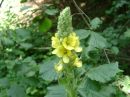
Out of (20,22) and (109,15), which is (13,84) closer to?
(109,15)

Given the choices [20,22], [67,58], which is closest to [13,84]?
[67,58]

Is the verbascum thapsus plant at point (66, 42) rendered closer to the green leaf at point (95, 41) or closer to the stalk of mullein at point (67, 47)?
the stalk of mullein at point (67, 47)

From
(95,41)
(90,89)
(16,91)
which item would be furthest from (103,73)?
(16,91)

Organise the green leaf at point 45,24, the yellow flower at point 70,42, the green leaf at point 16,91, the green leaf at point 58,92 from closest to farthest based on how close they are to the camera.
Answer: the yellow flower at point 70,42, the green leaf at point 58,92, the green leaf at point 45,24, the green leaf at point 16,91

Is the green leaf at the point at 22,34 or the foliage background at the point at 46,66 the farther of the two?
the green leaf at the point at 22,34

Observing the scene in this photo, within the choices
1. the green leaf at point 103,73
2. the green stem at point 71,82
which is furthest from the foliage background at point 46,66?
the green stem at point 71,82

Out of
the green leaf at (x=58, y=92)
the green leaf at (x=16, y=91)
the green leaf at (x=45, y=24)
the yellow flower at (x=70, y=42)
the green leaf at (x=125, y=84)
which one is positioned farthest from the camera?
the green leaf at (x=125, y=84)

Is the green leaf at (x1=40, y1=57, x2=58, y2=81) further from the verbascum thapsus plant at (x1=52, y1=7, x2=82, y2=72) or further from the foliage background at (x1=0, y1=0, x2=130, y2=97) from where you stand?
the verbascum thapsus plant at (x1=52, y1=7, x2=82, y2=72)
